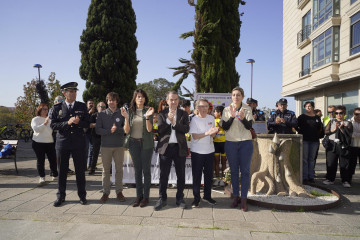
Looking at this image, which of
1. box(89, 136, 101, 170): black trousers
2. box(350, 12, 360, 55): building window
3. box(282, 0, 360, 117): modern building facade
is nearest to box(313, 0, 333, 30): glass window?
box(282, 0, 360, 117): modern building facade

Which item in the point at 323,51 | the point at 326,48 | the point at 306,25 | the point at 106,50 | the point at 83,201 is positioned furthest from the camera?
the point at 306,25

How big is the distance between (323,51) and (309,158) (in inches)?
543

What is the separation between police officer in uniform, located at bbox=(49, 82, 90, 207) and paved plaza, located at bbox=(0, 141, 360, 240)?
45 centimetres

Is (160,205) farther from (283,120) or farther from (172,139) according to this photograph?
(283,120)

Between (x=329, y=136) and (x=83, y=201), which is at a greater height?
(x=329, y=136)

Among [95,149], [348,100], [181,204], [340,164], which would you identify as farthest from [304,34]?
[181,204]

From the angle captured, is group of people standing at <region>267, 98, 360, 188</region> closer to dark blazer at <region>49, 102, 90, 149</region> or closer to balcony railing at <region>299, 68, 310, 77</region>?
dark blazer at <region>49, 102, 90, 149</region>

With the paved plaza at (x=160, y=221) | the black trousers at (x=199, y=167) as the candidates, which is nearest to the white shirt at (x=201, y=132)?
the black trousers at (x=199, y=167)

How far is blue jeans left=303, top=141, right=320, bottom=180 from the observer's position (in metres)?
6.25

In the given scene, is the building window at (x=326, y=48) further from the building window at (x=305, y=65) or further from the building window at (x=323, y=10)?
the building window at (x=305, y=65)

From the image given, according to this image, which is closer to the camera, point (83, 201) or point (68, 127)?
point (68, 127)

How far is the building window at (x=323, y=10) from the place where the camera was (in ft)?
51.0

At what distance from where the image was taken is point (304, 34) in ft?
67.1

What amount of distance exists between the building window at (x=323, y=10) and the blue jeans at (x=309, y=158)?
13264 mm
